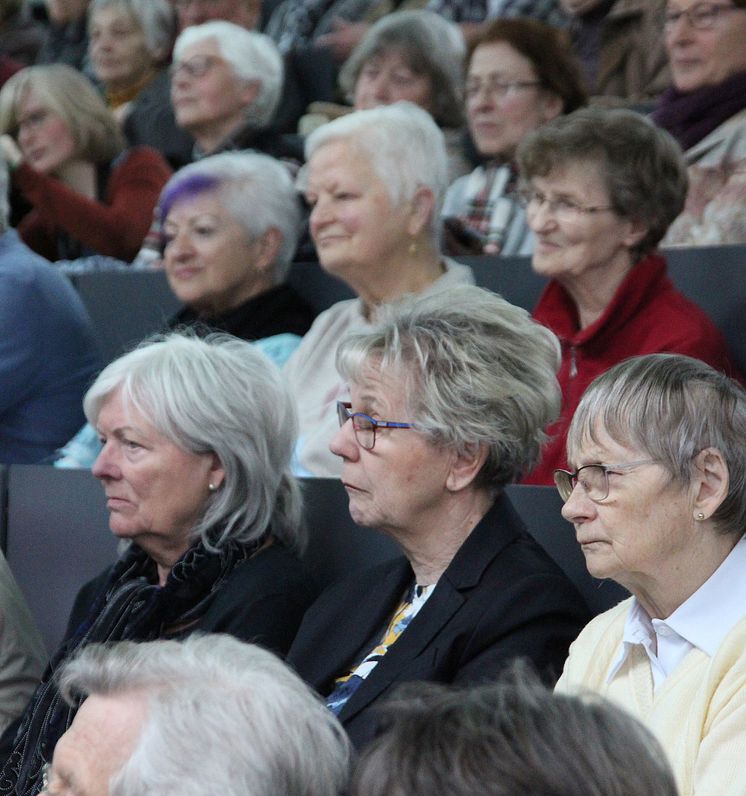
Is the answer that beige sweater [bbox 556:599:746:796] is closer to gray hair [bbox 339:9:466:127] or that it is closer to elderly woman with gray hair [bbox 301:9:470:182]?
elderly woman with gray hair [bbox 301:9:470:182]

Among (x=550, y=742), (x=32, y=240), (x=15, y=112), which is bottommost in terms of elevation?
(x=32, y=240)

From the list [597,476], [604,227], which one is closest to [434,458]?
[597,476]

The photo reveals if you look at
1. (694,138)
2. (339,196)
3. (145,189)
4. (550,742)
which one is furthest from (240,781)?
(145,189)

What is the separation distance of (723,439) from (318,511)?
116cm

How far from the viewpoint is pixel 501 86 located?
4.22 metres

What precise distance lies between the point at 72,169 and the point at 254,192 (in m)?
1.44

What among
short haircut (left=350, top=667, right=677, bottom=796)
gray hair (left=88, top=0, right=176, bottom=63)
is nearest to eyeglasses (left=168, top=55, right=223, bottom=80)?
gray hair (left=88, top=0, right=176, bottom=63)

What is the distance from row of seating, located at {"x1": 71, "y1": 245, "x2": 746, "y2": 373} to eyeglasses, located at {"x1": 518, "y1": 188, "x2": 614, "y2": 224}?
286 millimetres

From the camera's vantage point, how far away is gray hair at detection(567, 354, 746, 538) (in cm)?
212

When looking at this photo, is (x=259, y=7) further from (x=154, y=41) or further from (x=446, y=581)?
(x=446, y=581)

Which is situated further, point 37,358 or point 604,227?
point 37,358

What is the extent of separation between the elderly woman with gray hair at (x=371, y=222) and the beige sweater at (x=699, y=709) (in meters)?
1.65

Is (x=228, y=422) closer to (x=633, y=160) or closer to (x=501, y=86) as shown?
(x=633, y=160)

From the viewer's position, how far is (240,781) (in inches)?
57.2
